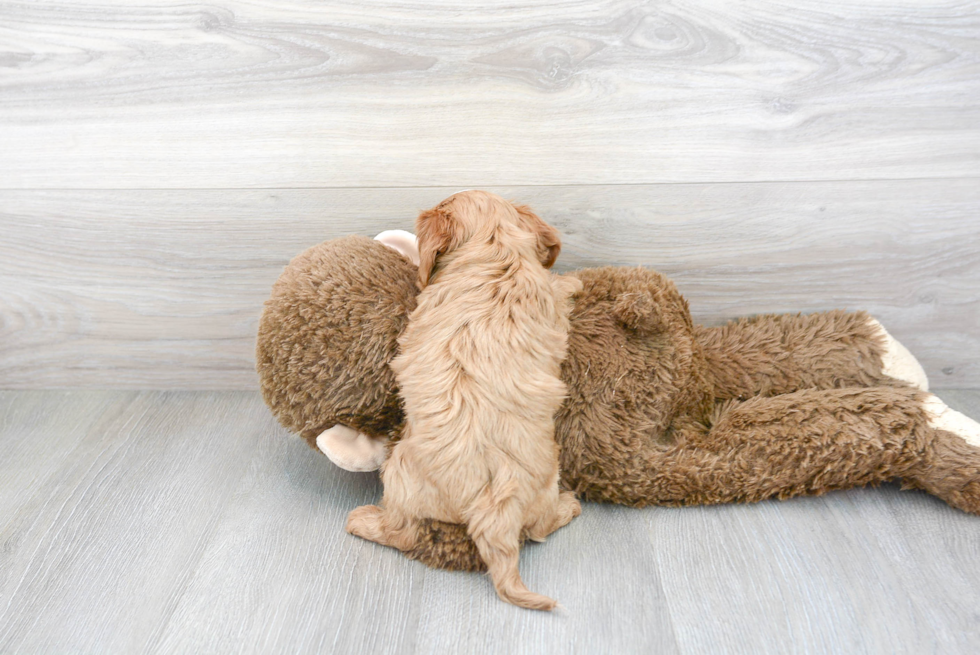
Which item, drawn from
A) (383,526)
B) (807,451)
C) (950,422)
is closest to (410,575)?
(383,526)

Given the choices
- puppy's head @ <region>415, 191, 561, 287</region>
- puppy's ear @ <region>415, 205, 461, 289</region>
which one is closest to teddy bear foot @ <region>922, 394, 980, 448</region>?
puppy's head @ <region>415, 191, 561, 287</region>

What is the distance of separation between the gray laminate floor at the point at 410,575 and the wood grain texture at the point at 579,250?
0.37 meters

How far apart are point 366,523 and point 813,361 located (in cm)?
90

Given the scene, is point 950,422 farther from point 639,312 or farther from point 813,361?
point 639,312

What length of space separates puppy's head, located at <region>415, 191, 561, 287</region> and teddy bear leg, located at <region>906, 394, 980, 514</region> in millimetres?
749

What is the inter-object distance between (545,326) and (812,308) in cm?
73

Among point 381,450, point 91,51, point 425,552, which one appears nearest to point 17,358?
point 91,51

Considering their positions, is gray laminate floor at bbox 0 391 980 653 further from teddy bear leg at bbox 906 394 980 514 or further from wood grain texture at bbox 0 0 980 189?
wood grain texture at bbox 0 0 980 189

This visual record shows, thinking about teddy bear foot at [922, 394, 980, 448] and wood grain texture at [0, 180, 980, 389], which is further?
wood grain texture at [0, 180, 980, 389]

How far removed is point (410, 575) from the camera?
1.06 meters

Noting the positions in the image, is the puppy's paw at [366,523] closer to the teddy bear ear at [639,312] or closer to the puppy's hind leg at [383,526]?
the puppy's hind leg at [383,526]

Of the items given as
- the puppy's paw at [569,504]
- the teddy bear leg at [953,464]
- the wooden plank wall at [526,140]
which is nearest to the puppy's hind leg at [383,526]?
the puppy's paw at [569,504]

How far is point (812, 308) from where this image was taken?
1.47 m

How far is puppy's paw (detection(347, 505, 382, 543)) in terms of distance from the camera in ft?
3.67
